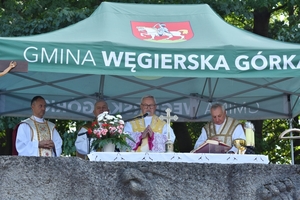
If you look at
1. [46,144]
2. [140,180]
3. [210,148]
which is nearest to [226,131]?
[210,148]

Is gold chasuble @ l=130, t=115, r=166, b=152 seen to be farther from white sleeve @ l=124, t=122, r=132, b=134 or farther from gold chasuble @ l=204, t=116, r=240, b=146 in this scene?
gold chasuble @ l=204, t=116, r=240, b=146

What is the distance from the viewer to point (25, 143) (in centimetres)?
1091

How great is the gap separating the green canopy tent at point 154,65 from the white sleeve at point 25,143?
69 cm

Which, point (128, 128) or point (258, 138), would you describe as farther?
point (258, 138)

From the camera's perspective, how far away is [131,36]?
9.93 meters

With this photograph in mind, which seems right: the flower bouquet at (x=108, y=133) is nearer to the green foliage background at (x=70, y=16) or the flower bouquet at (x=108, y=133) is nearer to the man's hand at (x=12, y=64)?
the man's hand at (x=12, y=64)

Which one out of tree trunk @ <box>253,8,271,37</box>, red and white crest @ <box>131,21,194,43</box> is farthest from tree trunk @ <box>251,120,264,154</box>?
red and white crest @ <box>131,21,194,43</box>

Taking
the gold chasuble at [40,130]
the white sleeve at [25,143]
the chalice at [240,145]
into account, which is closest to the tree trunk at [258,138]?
the gold chasuble at [40,130]

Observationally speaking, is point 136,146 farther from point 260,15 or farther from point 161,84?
point 260,15

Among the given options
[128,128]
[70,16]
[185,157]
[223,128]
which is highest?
A: [70,16]

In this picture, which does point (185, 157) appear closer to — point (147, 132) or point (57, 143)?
point (147, 132)

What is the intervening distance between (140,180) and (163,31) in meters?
2.63

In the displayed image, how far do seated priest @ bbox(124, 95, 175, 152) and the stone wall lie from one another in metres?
1.88

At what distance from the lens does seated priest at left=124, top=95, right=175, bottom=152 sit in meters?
10.4
